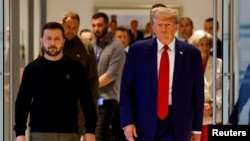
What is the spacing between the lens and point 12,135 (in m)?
6.71

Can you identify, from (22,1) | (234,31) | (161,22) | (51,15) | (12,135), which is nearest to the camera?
(161,22)

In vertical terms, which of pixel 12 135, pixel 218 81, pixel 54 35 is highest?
pixel 54 35

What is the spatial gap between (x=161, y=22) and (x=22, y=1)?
2960 millimetres

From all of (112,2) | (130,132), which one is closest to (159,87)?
(130,132)

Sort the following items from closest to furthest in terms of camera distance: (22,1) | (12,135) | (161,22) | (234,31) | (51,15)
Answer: (161,22) < (234,31) < (12,135) < (22,1) < (51,15)

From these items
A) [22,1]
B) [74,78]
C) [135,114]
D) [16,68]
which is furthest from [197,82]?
[22,1]

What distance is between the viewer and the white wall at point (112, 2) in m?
11.3

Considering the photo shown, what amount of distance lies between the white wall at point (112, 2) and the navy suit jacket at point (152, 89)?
6.18 m

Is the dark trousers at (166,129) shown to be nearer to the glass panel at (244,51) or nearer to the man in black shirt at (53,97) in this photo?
the man in black shirt at (53,97)

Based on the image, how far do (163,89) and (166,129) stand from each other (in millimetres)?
299

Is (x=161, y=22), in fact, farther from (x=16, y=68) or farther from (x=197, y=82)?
(x=16, y=68)

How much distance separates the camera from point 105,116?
777 centimetres

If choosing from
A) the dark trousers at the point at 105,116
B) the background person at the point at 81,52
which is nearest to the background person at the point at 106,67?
the dark trousers at the point at 105,116

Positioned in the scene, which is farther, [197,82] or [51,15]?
[51,15]
